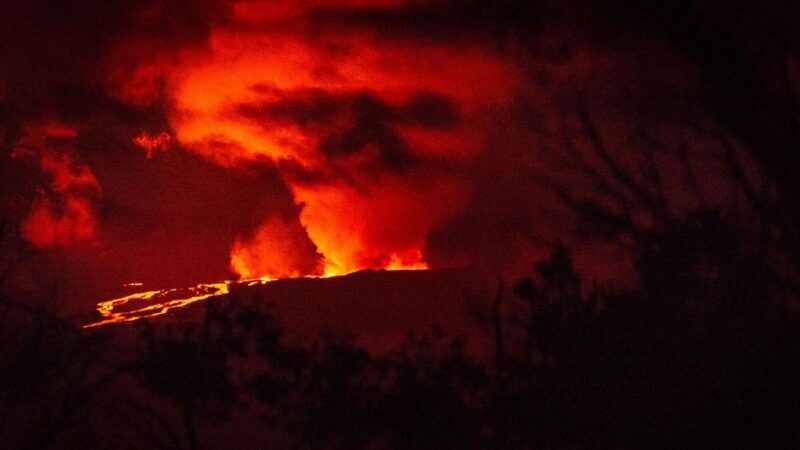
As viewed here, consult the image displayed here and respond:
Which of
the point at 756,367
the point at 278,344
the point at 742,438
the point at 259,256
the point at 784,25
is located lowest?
the point at 742,438

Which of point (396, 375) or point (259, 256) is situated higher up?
point (259, 256)

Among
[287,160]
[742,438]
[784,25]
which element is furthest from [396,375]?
[287,160]

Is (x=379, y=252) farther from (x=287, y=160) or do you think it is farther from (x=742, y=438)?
(x=742, y=438)

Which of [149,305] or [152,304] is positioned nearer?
[149,305]

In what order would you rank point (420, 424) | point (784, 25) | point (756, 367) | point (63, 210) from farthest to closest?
point (63, 210) < point (420, 424) < point (756, 367) < point (784, 25)

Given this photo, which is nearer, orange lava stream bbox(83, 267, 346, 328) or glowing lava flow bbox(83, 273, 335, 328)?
orange lava stream bbox(83, 267, 346, 328)

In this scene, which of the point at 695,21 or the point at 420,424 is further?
the point at 420,424

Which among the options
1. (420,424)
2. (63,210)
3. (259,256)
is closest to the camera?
(420,424)

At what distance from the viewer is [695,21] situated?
685cm

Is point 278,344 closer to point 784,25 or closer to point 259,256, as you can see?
point 784,25

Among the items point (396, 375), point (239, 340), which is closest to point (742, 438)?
point (396, 375)

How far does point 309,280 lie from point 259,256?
354 centimetres

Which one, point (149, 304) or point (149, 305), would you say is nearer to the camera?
point (149, 305)

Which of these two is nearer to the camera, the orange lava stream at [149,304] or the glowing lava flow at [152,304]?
the orange lava stream at [149,304]
